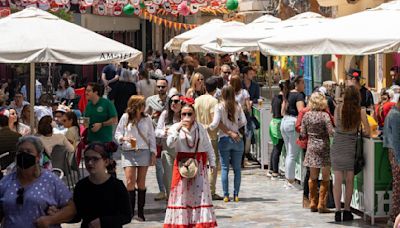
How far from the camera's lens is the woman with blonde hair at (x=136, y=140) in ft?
44.8

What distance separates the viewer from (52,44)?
43.1 feet

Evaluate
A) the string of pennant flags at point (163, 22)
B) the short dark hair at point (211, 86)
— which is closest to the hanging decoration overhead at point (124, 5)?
the string of pennant flags at point (163, 22)

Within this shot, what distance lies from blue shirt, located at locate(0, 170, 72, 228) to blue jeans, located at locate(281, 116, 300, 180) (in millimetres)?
9403

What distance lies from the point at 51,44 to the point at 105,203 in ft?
19.8

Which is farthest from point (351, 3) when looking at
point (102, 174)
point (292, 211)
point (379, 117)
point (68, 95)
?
point (102, 174)

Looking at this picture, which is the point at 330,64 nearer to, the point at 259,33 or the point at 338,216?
the point at 259,33

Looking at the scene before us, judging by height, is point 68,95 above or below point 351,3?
below

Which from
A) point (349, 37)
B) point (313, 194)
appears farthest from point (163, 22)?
point (349, 37)

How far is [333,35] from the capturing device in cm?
1341

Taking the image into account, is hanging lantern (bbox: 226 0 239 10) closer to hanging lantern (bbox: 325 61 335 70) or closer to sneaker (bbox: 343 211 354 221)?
hanging lantern (bbox: 325 61 335 70)

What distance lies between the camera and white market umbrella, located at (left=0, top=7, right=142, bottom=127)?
12.9 meters

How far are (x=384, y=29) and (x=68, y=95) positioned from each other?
16627 millimetres

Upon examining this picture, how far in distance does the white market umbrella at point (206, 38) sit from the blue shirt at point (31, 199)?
65.7 ft

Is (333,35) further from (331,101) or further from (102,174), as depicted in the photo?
(102,174)
